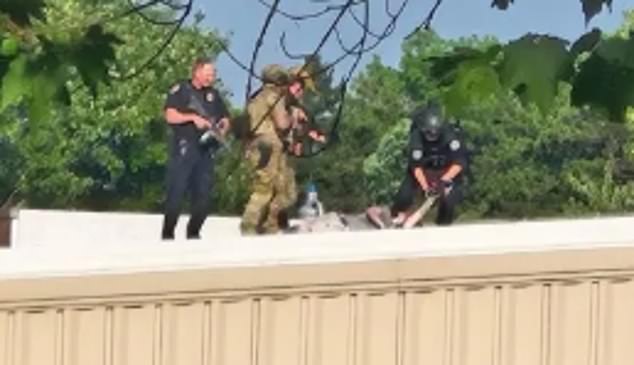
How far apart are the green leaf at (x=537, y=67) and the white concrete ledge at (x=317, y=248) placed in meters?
1.80

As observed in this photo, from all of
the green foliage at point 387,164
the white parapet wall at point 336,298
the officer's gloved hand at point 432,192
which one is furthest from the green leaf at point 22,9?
the green foliage at point 387,164

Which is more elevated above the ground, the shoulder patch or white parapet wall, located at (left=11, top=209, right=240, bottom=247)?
the shoulder patch

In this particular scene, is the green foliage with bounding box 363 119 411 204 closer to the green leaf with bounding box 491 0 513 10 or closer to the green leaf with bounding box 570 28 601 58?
the green leaf with bounding box 491 0 513 10

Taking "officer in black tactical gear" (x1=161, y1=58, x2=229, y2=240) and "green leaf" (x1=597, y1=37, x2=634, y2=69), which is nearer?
"green leaf" (x1=597, y1=37, x2=634, y2=69)

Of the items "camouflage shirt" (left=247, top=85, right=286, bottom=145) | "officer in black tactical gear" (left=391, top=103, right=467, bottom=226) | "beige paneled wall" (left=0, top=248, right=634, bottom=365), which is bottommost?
"beige paneled wall" (left=0, top=248, right=634, bottom=365)

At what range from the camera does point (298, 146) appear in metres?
3.51

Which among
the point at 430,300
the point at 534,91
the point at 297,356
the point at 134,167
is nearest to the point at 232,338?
the point at 297,356

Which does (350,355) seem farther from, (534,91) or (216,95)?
(216,95)

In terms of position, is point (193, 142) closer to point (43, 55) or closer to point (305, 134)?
point (305, 134)

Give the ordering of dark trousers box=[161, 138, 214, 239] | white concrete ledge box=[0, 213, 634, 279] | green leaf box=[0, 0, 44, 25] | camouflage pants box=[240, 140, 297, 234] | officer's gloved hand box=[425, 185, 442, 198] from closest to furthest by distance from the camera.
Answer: green leaf box=[0, 0, 44, 25] → white concrete ledge box=[0, 213, 634, 279] → dark trousers box=[161, 138, 214, 239] → camouflage pants box=[240, 140, 297, 234] → officer's gloved hand box=[425, 185, 442, 198]

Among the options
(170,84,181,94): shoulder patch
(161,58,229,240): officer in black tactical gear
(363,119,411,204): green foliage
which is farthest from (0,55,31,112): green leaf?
(363,119,411,204): green foliage

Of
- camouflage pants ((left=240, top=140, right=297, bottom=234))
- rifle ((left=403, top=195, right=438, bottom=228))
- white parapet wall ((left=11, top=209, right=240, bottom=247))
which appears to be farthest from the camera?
white parapet wall ((left=11, top=209, right=240, bottom=247))

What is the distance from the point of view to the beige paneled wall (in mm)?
4105

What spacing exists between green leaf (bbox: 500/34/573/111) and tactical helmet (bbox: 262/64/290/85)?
23.7 inches
